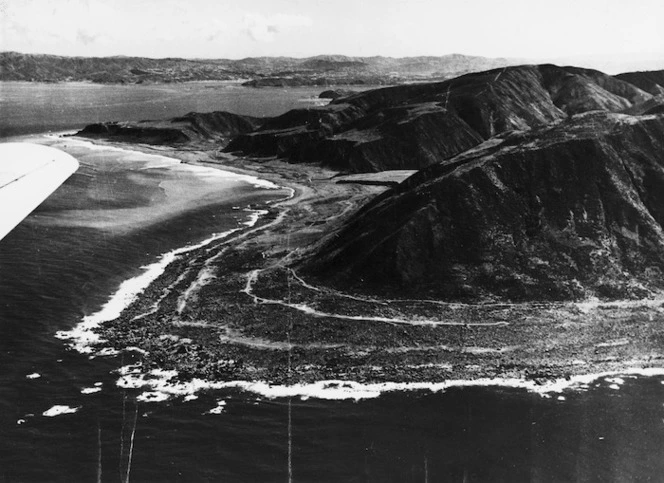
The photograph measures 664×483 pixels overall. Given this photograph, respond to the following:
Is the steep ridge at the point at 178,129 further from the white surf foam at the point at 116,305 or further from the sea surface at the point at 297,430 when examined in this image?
the sea surface at the point at 297,430

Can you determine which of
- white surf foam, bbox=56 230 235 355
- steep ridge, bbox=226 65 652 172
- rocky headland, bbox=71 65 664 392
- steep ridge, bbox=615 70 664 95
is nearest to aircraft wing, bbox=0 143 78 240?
rocky headland, bbox=71 65 664 392

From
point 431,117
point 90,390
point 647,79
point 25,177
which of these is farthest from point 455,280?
point 647,79

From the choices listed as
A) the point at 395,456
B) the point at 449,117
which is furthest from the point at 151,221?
the point at 449,117

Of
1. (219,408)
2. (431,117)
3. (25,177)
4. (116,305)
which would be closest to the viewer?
(25,177)

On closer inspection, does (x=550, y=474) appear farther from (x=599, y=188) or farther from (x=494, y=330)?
(x=599, y=188)

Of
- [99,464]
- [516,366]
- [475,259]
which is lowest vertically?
[99,464]

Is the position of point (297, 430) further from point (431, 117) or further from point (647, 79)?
point (647, 79)
